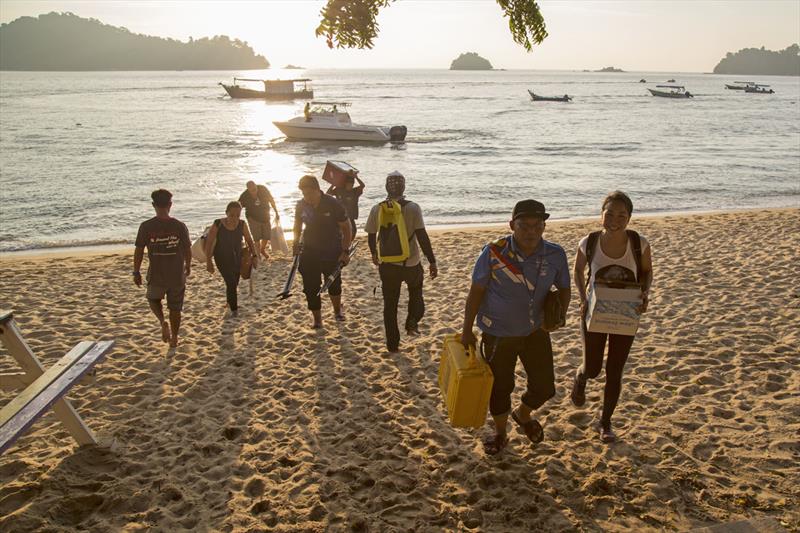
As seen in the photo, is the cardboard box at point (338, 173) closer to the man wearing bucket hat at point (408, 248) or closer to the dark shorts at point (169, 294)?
the man wearing bucket hat at point (408, 248)

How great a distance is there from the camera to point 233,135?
42.9 metres

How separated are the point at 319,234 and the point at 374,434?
241 centimetres

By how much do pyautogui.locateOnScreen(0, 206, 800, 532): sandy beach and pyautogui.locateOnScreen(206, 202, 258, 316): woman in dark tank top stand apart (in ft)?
2.51

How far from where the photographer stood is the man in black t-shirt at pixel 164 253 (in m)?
5.43

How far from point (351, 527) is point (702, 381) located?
3794 millimetres

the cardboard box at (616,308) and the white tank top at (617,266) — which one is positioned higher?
the white tank top at (617,266)

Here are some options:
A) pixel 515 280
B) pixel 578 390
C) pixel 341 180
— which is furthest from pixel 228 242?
pixel 578 390

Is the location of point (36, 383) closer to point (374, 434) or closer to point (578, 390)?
point (374, 434)

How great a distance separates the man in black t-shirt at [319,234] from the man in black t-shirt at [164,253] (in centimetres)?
124

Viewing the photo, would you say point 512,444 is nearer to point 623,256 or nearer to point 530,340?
point 530,340

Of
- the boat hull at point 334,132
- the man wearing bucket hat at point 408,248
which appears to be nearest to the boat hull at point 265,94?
the boat hull at point 334,132

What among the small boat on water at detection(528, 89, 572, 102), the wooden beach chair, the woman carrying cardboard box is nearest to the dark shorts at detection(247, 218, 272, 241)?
the wooden beach chair

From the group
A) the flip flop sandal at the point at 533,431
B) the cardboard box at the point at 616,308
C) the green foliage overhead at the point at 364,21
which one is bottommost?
the flip flop sandal at the point at 533,431

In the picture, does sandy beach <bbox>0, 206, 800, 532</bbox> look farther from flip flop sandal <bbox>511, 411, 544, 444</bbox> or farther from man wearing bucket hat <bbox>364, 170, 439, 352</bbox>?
man wearing bucket hat <bbox>364, 170, 439, 352</bbox>
